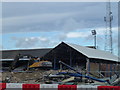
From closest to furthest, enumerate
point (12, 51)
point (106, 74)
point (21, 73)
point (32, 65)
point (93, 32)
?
point (21, 73), point (32, 65), point (106, 74), point (93, 32), point (12, 51)

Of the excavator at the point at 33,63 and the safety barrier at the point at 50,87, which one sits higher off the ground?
the excavator at the point at 33,63

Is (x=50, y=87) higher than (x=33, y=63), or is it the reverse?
(x=33, y=63)

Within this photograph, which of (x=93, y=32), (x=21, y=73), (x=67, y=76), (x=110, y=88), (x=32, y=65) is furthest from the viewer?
(x=93, y=32)

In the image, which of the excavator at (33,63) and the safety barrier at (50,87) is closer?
the safety barrier at (50,87)

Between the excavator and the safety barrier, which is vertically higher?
the excavator

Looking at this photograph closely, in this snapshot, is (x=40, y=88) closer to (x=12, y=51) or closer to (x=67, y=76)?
(x=67, y=76)

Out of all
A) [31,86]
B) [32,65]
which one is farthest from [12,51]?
[31,86]

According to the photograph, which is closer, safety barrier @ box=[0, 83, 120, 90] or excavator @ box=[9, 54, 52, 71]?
safety barrier @ box=[0, 83, 120, 90]

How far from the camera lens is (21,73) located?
26.2 metres

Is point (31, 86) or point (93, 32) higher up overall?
point (93, 32)

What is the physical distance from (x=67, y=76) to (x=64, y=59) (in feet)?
60.1

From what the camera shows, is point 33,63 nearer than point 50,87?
No

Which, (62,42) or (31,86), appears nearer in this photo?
(31,86)

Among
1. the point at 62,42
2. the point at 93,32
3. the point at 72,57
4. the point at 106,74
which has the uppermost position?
the point at 93,32
